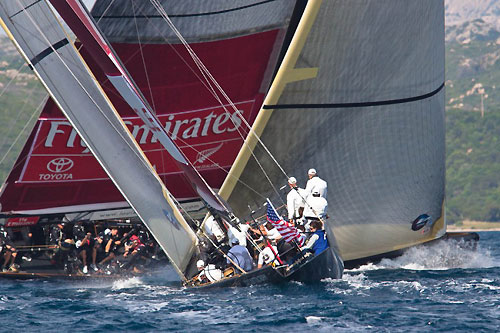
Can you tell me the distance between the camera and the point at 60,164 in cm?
1686

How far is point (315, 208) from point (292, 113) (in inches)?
85.1

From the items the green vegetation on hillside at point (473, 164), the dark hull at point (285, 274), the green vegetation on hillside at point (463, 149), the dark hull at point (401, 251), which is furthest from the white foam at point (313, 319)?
the green vegetation on hillside at point (473, 164)

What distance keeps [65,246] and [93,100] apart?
379 cm

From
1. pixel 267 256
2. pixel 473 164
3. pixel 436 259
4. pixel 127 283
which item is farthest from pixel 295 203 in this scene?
pixel 473 164

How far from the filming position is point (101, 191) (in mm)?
17344

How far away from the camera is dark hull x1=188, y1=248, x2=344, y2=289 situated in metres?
13.1

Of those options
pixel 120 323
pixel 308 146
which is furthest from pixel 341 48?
pixel 120 323

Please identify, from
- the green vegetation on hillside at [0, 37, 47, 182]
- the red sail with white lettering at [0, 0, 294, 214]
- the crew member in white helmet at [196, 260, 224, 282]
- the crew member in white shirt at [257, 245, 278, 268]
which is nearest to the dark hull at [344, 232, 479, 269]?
the crew member in white shirt at [257, 245, 278, 268]

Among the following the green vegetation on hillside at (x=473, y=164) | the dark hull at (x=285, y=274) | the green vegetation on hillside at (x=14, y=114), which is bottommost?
the dark hull at (x=285, y=274)

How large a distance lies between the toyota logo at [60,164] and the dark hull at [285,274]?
4.58m

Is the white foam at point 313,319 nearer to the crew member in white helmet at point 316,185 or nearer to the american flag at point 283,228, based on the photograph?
the american flag at point 283,228

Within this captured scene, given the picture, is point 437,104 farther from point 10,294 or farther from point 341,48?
point 10,294

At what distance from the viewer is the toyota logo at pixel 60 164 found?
16.7 m

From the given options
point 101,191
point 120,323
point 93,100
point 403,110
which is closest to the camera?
point 120,323
